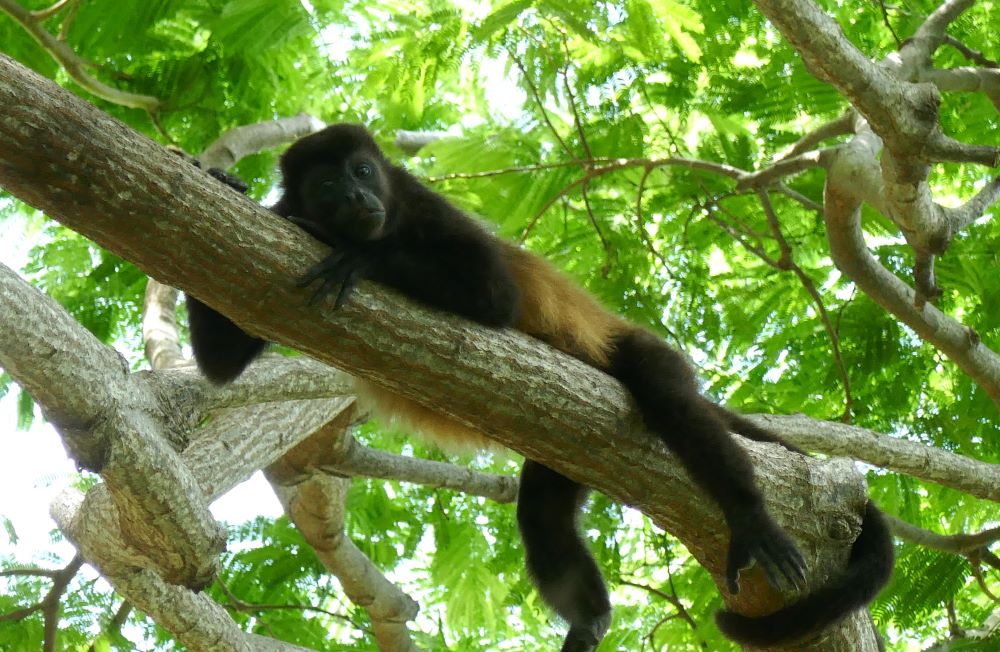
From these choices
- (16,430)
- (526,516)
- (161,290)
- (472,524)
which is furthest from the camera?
(472,524)

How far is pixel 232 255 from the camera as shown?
134 inches

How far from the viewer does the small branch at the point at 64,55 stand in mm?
6871

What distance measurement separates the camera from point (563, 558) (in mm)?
5754

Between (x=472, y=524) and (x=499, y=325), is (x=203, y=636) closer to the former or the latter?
(x=499, y=325)

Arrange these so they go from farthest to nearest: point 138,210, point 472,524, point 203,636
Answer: point 472,524 < point 203,636 < point 138,210

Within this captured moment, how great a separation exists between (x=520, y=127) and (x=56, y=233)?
4.50m

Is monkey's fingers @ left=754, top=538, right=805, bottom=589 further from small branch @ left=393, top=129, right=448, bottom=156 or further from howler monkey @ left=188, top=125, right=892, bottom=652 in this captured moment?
small branch @ left=393, top=129, right=448, bottom=156

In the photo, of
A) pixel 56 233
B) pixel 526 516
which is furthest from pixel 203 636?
pixel 56 233

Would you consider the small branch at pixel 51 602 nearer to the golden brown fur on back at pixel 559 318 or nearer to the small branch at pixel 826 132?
the golden brown fur on back at pixel 559 318

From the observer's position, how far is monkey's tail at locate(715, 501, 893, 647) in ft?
15.0

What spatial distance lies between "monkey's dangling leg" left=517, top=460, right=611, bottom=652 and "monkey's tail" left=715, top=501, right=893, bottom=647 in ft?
3.41

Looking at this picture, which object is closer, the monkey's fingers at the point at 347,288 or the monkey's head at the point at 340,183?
the monkey's fingers at the point at 347,288

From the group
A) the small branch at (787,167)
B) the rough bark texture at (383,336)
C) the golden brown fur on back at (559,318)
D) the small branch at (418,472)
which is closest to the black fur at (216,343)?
the rough bark texture at (383,336)

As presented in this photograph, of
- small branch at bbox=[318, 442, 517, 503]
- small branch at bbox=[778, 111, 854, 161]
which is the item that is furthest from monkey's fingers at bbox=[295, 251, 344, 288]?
small branch at bbox=[778, 111, 854, 161]
